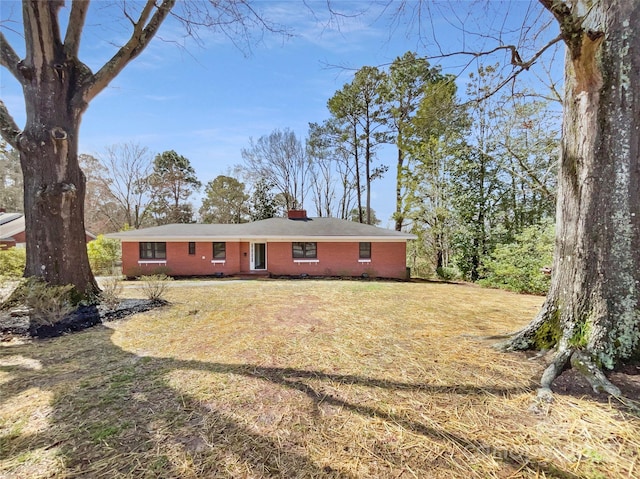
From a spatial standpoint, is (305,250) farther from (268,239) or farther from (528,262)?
(528,262)

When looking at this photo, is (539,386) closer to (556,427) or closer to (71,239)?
(556,427)

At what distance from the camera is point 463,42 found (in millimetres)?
3549

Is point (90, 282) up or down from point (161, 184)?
down

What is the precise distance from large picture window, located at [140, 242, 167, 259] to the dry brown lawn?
12.1m

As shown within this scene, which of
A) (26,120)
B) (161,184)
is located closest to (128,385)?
(26,120)

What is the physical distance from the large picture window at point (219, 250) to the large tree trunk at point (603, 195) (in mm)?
14909

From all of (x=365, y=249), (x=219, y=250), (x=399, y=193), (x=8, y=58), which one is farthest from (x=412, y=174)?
(x=8, y=58)

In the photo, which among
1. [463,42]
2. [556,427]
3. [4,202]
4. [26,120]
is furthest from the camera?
[4,202]

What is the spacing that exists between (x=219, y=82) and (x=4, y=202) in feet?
130

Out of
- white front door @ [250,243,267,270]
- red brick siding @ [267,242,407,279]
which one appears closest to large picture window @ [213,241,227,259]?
white front door @ [250,243,267,270]

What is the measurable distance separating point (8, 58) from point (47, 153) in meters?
2.10

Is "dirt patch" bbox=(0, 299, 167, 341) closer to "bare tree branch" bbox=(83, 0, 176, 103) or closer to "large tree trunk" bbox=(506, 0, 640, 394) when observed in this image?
"bare tree branch" bbox=(83, 0, 176, 103)

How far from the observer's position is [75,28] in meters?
6.03

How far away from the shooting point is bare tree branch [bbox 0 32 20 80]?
5684 mm
